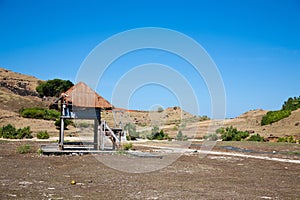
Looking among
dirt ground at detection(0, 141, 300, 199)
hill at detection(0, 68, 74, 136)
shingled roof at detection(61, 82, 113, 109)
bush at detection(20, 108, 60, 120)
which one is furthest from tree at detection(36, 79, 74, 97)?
dirt ground at detection(0, 141, 300, 199)

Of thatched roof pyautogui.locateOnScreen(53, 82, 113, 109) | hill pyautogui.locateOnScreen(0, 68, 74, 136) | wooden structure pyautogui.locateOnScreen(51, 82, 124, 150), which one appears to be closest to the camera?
wooden structure pyautogui.locateOnScreen(51, 82, 124, 150)

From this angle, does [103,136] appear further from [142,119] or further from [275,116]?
[142,119]

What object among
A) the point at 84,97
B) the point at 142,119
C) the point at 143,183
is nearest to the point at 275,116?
the point at 142,119

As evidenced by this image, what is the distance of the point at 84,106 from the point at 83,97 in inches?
22.6

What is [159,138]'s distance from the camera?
4294 cm

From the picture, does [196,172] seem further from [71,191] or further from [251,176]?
[71,191]

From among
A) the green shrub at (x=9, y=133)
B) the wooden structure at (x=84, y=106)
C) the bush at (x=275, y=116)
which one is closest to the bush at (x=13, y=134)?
the green shrub at (x=9, y=133)

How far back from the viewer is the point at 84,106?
771 inches

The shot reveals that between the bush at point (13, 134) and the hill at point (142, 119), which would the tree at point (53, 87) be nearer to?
the hill at point (142, 119)

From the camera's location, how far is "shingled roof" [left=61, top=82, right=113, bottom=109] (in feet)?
63.2

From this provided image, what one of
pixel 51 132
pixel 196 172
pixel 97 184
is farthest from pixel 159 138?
pixel 97 184

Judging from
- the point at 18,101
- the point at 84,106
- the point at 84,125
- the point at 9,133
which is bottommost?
the point at 9,133

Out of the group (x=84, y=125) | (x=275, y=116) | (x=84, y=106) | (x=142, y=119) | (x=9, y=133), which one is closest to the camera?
(x=84, y=106)

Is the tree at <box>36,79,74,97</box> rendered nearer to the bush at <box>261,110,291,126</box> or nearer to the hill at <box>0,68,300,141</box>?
the hill at <box>0,68,300,141</box>
